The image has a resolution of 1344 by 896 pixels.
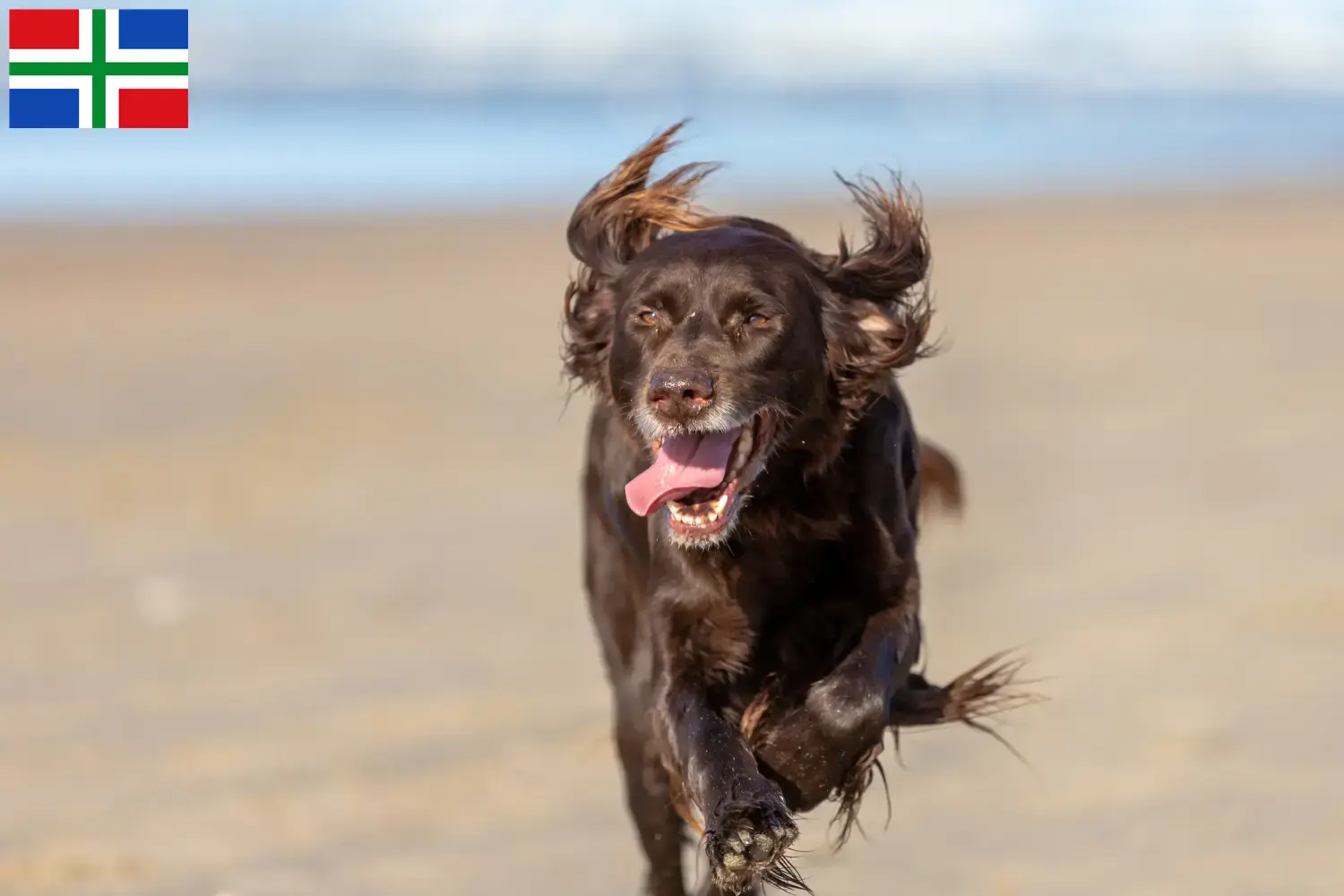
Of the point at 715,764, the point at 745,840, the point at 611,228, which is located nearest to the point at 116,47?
the point at 611,228

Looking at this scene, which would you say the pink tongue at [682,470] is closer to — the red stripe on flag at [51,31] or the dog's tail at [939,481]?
the dog's tail at [939,481]

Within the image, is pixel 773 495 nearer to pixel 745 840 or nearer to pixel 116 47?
pixel 745 840

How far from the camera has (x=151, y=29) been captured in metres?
9.88

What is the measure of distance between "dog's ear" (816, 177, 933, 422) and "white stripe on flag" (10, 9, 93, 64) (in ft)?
20.6

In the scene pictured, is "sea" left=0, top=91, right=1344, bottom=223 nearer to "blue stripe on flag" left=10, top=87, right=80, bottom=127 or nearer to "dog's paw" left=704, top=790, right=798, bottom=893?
"blue stripe on flag" left=10, top=87, right=80, bottom=127

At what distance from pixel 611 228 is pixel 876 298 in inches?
24.3

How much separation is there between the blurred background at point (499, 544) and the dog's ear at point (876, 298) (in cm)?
132

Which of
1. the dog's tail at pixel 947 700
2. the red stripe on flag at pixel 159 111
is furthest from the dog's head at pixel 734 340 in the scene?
the red stripe on flag at pixel 159 111

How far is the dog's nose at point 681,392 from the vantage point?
3.53 meters

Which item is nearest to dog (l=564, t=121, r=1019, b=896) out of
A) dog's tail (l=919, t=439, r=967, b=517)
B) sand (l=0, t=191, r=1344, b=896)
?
dog's tail (l=919, t=439, r=967, b=517)

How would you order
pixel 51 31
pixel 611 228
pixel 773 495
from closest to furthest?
1. pixel 773 495
2. pixel 611 228
3. pixel 51 31

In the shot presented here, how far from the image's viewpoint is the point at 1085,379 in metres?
11.1

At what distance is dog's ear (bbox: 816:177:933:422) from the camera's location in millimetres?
3869

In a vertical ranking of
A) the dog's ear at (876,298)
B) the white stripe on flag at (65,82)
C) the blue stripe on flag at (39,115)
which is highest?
the white stripe on flag at (65,82)
